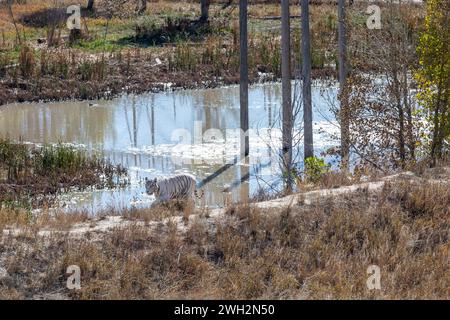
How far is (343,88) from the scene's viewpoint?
55.1 feet

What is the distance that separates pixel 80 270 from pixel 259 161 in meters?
10.1

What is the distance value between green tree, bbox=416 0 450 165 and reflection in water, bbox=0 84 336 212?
102 inches

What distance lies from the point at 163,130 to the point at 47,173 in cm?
574

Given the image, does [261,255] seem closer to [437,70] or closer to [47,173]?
[437,70]

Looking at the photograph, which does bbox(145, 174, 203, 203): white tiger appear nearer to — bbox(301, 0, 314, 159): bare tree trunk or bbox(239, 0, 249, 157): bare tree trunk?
bbox(301, 0, 314, 159): bare tree trunk

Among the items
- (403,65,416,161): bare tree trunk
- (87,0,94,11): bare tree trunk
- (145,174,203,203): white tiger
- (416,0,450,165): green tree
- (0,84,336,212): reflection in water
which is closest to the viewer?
(145,174,203,203): white tiger

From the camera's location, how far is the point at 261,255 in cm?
1102

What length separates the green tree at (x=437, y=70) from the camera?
623 inches

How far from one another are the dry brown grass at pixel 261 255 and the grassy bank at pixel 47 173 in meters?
5.86

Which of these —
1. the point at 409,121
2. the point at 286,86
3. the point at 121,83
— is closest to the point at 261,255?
the point at 409,121

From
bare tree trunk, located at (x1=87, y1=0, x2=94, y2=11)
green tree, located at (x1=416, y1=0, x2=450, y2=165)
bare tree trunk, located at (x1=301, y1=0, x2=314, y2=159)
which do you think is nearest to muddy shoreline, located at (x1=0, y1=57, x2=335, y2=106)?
bare tree trunk, located at (x1=301, y1=0, x2=314, y2=159)

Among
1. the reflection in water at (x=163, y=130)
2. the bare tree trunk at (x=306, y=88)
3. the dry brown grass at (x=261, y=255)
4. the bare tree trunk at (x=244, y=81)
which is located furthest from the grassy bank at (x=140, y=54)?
the dry brown grass at (x=261, y=255)

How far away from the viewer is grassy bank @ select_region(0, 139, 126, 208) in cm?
1722

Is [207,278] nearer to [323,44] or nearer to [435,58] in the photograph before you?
[435,58]
